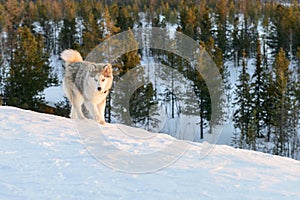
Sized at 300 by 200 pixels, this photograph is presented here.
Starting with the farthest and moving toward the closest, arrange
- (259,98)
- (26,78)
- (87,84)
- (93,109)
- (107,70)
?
(259,98) < (26,78) < (93,109) < (87,84) < (107,70)

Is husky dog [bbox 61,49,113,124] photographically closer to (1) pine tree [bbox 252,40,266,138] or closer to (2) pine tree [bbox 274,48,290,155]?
(2) pine tree [bbox 274,48,290,155]

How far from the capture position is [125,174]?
512 cm

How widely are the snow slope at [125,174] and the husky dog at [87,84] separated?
49.1 inches

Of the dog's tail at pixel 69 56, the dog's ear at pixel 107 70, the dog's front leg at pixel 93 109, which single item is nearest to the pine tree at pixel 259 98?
the dog's tail at pixel 69 56

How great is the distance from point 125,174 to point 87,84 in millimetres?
3458

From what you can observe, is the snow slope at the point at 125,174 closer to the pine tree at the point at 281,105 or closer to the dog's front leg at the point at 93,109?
the dog's front leg at the point at 93,109

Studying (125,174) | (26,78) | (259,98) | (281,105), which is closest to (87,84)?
(125,174)

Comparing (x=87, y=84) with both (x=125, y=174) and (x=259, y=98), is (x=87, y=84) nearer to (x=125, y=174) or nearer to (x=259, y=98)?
(x=125, y=174)

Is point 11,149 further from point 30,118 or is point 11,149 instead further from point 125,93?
point 125,93

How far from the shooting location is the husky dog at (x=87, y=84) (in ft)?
25.5

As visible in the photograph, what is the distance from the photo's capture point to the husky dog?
777 cm

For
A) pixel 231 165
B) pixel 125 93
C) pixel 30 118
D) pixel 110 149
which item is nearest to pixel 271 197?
pixel 231 165

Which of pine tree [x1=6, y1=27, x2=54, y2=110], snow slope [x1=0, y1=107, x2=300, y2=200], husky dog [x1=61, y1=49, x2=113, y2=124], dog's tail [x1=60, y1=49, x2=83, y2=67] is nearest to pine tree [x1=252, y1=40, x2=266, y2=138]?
pine tree [x1=6, y1=27, x2=54, y2=110]

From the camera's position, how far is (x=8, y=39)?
170 ft
